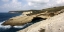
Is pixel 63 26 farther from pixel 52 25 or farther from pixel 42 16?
pixel 42 16

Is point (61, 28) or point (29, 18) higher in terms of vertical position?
point (29, 18)

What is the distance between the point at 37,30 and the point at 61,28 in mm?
1595

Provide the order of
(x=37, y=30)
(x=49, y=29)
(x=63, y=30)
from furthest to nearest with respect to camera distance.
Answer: (x=37, y=30), (x=49, y=29), (x=63, y=30)

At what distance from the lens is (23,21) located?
36.0m

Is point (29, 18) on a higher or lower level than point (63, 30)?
higher

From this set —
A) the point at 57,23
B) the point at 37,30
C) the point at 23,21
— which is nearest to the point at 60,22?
the point at 57,23

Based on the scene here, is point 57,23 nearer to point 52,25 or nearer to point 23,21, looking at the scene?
point 52,25

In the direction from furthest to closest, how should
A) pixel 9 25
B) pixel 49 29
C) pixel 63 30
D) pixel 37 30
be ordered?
1. pixel 9 25
2. pixel 37 30
3. pixel 49 29
4. pixel 63 30

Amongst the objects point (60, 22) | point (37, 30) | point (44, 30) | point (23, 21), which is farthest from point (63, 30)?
point (23, 21)

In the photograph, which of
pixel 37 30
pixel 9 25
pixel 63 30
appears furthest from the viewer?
pixel 9 25

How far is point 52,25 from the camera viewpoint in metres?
7.35

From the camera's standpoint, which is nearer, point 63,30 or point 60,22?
point 63,30

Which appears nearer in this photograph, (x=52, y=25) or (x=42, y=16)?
(x=52, y=25)

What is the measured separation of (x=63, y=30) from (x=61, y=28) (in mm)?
163
